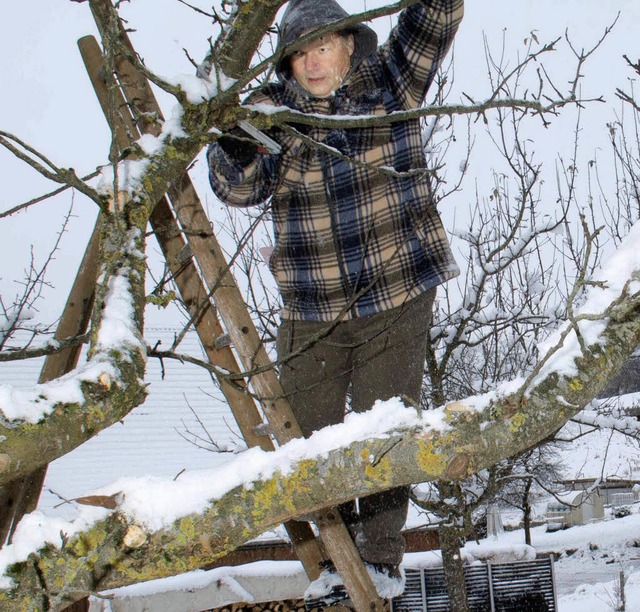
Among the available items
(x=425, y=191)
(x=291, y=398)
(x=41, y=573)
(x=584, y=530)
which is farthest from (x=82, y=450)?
(x=584, y=530)

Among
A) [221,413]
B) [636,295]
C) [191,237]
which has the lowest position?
[636,295]

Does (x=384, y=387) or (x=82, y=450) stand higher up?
(x=82, y=450)

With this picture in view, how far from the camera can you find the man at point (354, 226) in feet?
7.84

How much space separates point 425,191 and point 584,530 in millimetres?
18127

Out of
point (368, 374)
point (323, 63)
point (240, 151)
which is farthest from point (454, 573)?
point (323, 63)

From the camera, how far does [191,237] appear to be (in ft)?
8.21

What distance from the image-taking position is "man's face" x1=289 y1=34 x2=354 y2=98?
2.39m

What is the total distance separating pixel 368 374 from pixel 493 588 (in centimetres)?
429

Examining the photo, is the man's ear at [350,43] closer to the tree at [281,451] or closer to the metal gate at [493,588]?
the tree at [281,451]

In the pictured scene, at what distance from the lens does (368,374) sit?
7.92 feet

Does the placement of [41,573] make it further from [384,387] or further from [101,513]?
[384,387]

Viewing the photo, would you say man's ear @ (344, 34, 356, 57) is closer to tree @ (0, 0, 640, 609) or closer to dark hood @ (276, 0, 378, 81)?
dark hood @ (276, 0, 378, 81)

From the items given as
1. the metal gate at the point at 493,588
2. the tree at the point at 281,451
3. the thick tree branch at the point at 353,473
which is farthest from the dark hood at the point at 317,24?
the metal gate at the point at 493,588

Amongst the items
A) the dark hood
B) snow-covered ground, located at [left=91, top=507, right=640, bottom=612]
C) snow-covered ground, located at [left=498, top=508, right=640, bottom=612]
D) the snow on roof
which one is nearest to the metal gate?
snow-covered ground, located at [left=91, top=507, right=640, bottom=612]
